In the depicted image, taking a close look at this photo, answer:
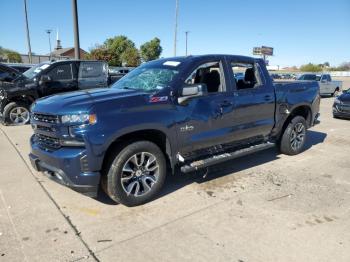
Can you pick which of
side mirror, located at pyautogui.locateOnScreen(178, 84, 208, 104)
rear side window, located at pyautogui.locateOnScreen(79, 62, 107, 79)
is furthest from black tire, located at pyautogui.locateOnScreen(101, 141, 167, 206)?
→ rear side window, located at pyautogui.locateOnScreen(79, 62, 107, 79)

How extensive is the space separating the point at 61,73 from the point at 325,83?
18938 mm

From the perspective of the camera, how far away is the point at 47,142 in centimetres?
417

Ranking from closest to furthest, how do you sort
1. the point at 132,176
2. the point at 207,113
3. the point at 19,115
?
the point at 132,176
the point at 207,113
the point at 19,115

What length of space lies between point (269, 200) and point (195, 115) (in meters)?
1.51

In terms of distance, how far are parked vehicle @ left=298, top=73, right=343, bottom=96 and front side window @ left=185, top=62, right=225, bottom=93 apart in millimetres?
18709

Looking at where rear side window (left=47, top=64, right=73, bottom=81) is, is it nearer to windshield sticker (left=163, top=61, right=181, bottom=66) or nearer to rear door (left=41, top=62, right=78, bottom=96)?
rear door (left=41, top=62, right=78, bottom=96)

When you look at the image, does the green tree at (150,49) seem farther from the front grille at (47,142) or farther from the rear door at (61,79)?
the front grille at (47,142)

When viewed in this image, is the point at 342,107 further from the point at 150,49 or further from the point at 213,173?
the point at 150,49

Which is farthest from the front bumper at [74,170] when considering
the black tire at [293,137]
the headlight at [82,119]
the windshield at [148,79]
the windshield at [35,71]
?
the windshield at [35,71]

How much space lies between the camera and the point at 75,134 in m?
3.77

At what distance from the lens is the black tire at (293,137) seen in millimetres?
6578

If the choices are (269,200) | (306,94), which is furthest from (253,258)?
(306,94)

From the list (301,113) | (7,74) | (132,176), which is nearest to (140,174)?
(132,176)

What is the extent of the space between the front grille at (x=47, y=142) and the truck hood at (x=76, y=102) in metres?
0.32
